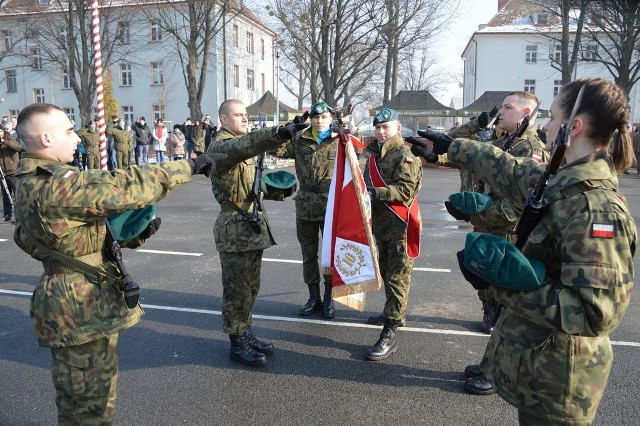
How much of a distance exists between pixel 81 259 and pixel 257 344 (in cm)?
210

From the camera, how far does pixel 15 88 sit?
42719 millimetres

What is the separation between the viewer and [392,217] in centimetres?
457

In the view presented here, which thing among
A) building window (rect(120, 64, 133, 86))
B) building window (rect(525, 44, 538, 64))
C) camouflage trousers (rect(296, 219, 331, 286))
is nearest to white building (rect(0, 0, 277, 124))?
building window (rect(120, 64, 133, 86))

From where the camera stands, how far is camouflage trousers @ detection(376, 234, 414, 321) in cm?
448

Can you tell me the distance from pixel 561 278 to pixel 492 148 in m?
0.64

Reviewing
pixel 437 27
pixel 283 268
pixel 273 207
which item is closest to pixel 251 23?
pixel 437 27

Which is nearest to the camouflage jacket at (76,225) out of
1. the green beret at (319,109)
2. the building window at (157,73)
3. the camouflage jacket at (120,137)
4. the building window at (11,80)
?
the green beret at (319,109)

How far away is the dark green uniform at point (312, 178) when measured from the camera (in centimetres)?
525

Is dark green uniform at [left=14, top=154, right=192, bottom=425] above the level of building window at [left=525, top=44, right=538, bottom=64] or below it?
below

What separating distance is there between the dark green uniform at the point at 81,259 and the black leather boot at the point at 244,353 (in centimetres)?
157

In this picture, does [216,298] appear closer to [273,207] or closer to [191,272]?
[191,272]

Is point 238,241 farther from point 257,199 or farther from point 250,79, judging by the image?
point 250,79

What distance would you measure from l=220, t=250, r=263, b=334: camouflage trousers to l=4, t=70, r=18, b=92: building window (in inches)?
1856

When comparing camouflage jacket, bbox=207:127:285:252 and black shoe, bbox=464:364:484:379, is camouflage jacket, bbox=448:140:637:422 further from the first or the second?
camouflage jacket, bbox=207:127:285:252
